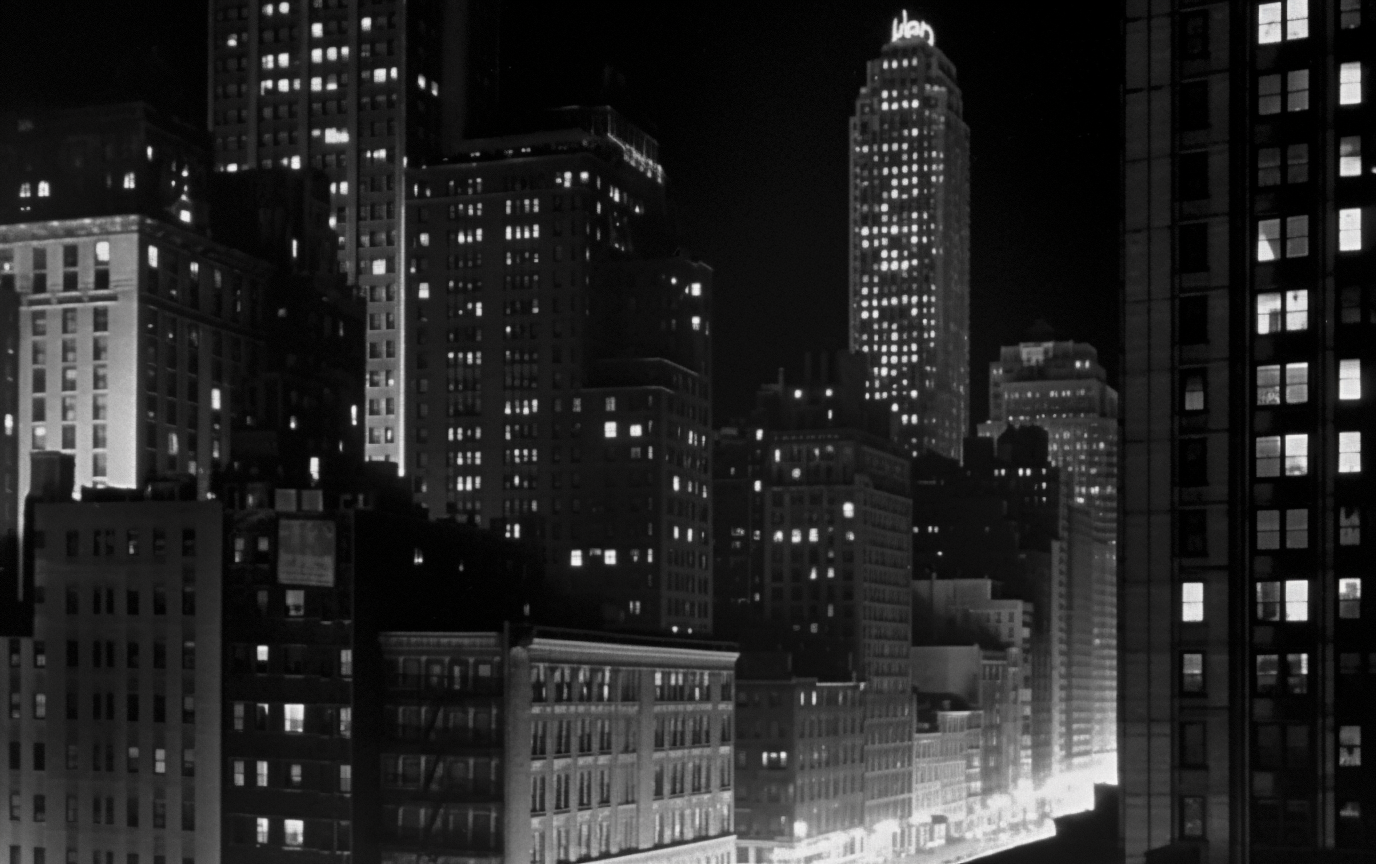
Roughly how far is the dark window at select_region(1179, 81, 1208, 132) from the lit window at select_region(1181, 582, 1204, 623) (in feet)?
67.1

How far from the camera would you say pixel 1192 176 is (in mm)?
107438

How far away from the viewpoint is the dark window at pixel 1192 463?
348ft

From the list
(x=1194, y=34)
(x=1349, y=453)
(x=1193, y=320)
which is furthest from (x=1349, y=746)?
(x=1194, y=34)

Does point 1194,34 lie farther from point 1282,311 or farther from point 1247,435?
point 1247,435

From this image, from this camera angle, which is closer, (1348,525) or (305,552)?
(1348,525)

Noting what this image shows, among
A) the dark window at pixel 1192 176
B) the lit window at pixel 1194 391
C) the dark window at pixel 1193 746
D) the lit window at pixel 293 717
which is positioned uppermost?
the dark window at pixel 1192 176

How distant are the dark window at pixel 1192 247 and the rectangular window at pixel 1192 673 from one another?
56.2ft

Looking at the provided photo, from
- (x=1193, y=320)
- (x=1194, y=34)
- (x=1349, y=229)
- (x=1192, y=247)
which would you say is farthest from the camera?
(x=1194, y=34)

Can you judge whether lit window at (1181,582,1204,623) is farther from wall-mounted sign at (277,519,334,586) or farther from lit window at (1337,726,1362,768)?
wall-mounted sign at (277,519,334,586)

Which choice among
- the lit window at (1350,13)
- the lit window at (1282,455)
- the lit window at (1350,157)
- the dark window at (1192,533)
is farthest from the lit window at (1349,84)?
the dark window at (1192,533)

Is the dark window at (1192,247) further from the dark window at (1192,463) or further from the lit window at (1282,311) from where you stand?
the dark window at (1192,463)

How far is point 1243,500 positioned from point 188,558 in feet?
356

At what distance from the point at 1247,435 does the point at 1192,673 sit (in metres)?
10.7

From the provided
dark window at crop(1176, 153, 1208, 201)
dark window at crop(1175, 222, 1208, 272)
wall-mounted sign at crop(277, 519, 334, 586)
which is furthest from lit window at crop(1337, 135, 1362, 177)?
wall-mounted sign at crop(277, 519, 334, 586)
